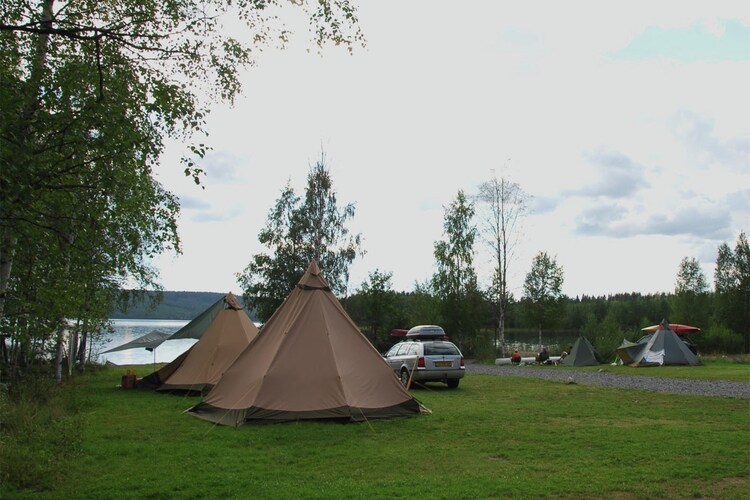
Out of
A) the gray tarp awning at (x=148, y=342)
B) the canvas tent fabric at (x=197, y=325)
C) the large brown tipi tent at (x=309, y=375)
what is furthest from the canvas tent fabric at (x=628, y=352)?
the gray tarp awning at (x=148, y=342)

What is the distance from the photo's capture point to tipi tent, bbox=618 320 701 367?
25.8m

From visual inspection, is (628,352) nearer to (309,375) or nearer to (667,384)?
(667,384)

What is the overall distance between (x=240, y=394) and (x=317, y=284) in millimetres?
2533

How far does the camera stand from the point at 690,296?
51.0 m

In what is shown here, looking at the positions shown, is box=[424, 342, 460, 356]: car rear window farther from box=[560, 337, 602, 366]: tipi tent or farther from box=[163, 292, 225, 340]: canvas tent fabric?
box=[560, 337, 602, 366]: tipi tent

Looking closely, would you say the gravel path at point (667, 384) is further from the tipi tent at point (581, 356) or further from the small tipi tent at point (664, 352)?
the tipi tent at point (581, 356)

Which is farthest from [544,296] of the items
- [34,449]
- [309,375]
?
[34,449]

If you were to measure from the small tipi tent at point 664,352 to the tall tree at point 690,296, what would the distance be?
84.9 feet

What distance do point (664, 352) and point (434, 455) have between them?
21464mm

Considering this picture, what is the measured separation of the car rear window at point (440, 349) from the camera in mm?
16562

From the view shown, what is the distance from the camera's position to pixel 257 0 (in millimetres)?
8406

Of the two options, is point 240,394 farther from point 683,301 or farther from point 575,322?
point 575,322

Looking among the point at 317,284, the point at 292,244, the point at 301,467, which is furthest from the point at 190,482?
the point at 292,244

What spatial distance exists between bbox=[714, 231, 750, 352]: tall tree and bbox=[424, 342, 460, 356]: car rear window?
124 feet
